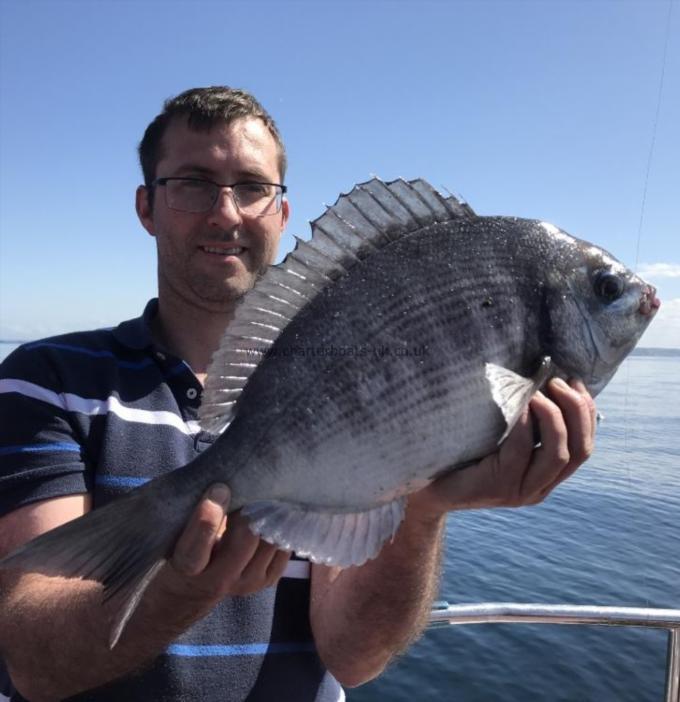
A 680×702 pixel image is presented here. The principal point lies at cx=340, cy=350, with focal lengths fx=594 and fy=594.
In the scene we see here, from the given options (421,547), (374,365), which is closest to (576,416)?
(374,365)

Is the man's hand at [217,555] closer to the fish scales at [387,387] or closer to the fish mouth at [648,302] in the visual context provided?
the fish scales at [387,387]

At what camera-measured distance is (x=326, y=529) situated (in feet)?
6.43

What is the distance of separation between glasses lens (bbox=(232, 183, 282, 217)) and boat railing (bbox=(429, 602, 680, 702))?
222 centimetres

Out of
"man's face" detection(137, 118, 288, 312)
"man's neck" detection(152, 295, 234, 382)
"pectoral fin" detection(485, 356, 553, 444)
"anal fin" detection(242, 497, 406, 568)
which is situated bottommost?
"anal fin" detection(242, 497, 406, 568)

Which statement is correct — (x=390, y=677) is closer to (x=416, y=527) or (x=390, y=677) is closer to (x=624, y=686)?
(x=624, y=686)

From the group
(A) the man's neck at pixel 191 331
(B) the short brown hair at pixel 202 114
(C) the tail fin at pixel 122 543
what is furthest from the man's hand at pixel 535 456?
(B) the short brown hair at pixel 202 114

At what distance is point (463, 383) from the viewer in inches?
75.0

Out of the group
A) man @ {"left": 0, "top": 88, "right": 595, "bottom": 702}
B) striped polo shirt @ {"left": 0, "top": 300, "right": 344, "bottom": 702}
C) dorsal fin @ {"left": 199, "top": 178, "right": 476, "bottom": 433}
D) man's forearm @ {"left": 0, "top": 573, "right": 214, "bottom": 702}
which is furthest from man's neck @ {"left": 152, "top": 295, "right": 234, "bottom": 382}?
man's forearm @ {"left": 0, "top": 573, "right": 214, "bottom": 702}

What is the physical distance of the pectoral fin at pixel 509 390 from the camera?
6.03ft

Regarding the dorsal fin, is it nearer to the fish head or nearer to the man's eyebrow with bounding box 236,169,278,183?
the fish head

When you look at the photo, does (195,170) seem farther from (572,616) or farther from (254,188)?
(572,616)

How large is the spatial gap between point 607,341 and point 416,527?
99cm

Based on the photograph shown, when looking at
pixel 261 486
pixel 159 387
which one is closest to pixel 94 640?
pixel 261 486

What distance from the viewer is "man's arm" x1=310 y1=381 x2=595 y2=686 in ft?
6.34
